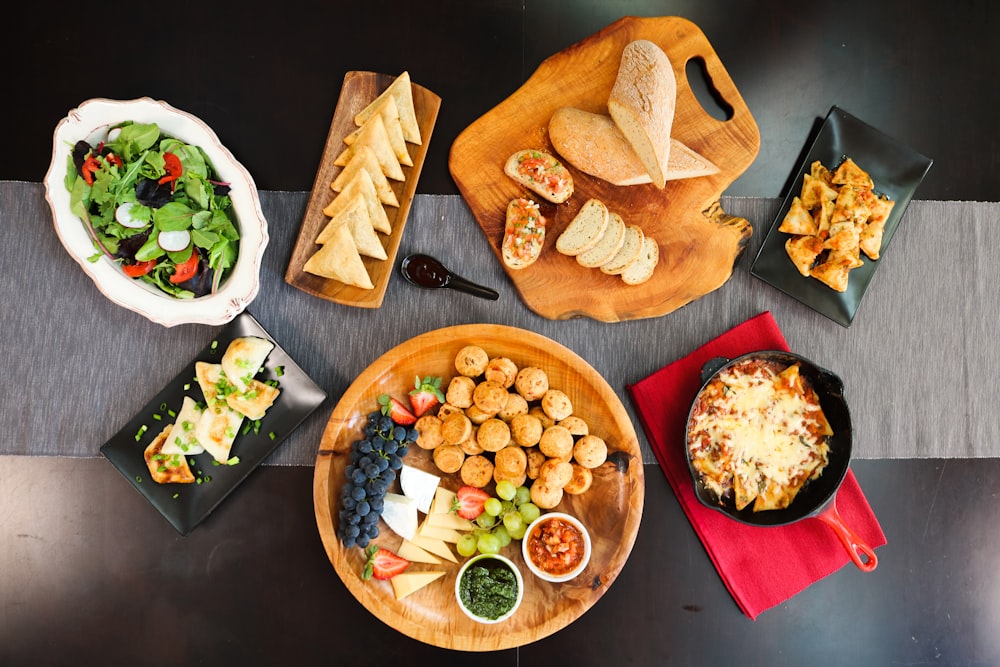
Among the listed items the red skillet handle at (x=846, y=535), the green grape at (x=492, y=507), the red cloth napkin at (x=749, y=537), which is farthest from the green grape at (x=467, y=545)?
the red skillet handle at (x=846, y=535)

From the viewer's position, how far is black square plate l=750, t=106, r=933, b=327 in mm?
2533

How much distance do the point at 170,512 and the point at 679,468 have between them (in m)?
1.98

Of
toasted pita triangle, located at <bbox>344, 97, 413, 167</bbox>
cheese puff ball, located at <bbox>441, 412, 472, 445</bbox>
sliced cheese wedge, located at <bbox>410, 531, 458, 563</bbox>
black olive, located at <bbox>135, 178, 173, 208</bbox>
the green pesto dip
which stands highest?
toasted pita triangle, located at <bbox>344, 97, 413, 167</bbox>

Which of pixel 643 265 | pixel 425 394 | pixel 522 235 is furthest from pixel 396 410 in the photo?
pixel 643 265

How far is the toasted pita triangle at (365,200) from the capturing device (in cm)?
237

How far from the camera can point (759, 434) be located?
2.37 m

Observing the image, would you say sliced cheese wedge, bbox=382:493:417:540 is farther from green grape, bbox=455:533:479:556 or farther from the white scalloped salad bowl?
the white scalloped salad bowl

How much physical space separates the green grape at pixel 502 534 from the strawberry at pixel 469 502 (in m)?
0.09

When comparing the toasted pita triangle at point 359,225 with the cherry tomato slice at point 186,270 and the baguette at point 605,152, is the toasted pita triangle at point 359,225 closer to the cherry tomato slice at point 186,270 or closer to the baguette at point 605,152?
the cherry tomato slice at point 186,270

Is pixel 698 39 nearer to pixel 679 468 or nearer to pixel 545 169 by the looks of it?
pixel 545 169

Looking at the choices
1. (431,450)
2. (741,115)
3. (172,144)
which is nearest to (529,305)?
(431,450)

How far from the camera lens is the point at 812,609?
2.63 meters

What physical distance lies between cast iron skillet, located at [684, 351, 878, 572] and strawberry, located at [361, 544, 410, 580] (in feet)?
3.72

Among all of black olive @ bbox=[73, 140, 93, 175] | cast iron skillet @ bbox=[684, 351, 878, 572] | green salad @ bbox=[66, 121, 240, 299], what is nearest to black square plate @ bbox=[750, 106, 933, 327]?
cast iron skillet @ bbox=[684, 351, 878, 572]
